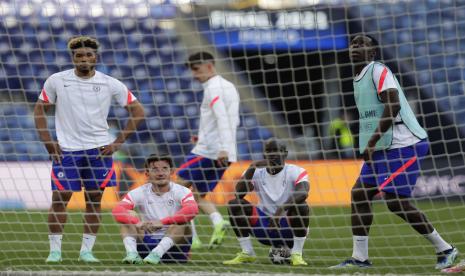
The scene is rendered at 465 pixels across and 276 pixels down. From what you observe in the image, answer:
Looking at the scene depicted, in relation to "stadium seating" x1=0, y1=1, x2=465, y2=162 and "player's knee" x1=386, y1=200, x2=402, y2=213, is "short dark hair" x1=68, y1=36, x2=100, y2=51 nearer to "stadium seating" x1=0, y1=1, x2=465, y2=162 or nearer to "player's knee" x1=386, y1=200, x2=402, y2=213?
"player's knee" x1=386, y1=200, x2=402, y2=213

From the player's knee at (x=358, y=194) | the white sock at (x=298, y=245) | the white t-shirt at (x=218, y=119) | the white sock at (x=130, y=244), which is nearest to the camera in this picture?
the player's knee at (x=358, y=194)

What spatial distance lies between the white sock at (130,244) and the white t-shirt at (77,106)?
0.78m

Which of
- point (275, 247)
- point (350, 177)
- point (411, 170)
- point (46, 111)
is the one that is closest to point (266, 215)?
point (275, 247)

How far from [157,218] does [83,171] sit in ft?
2.20

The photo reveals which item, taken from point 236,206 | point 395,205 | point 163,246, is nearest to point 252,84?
point 236,206

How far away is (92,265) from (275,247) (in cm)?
141

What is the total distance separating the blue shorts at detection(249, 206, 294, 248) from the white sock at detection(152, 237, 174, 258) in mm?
762

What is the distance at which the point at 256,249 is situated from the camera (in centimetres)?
809

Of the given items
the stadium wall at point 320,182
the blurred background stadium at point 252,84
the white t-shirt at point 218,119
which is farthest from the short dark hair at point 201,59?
the stadium wall at point 320,182

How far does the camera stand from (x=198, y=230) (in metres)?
9.87

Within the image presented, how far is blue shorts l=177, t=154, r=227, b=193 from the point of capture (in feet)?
28.1

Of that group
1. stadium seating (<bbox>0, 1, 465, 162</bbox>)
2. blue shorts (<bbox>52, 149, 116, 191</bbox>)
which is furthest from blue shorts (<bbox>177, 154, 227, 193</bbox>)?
stadium seating (<bbox>0, 1, 465, 162</bbox>)

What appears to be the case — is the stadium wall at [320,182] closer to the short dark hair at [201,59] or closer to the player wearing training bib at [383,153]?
the short dark hair at [201,59]

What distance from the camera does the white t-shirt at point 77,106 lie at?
7.11 metres
